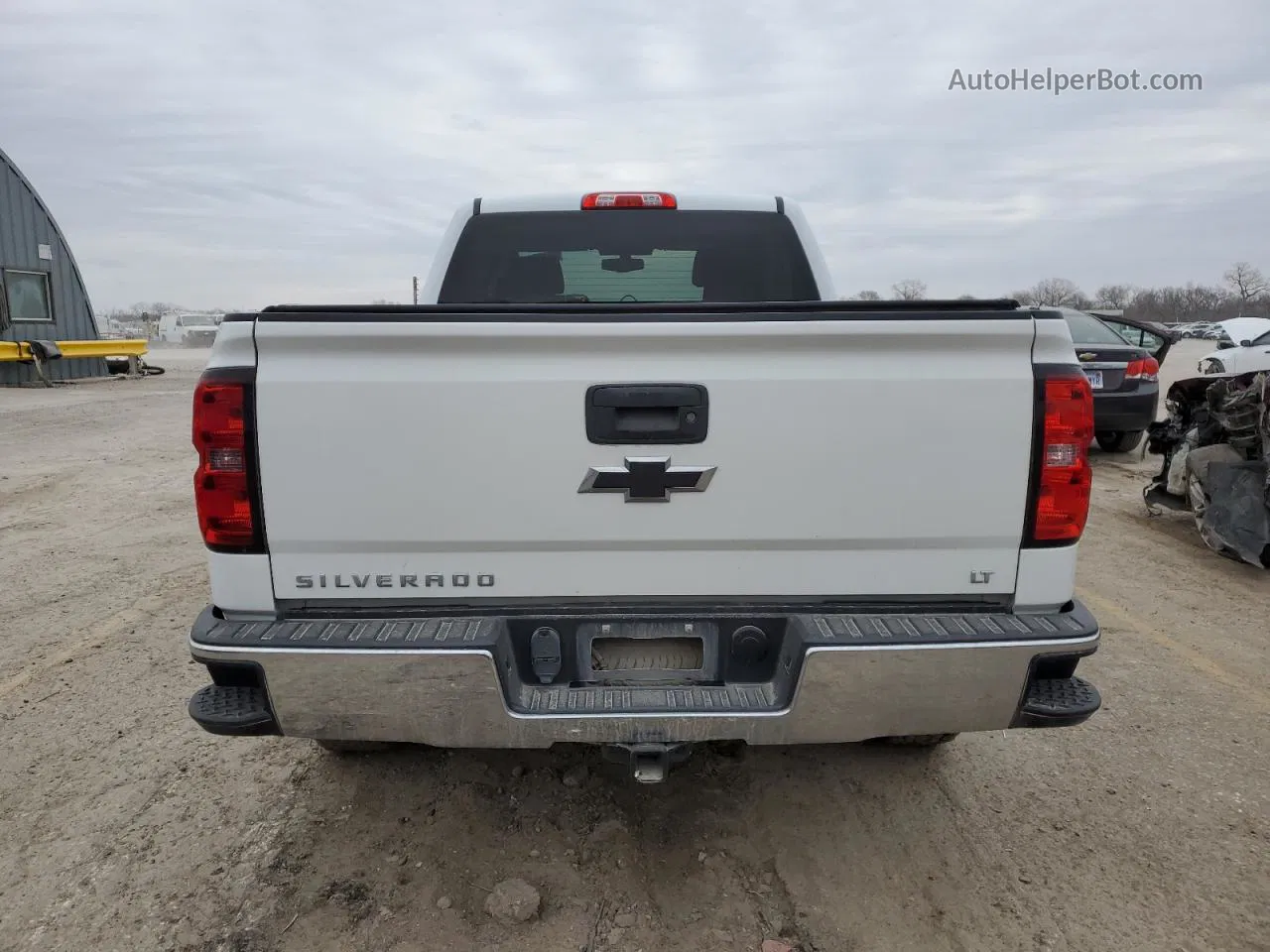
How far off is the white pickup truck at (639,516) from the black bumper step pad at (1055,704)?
1 cm

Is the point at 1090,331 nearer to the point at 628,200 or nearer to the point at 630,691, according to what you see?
the point at 628,200

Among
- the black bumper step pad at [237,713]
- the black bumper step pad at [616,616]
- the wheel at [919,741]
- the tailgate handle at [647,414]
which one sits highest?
the tailgate handle at [647,414]

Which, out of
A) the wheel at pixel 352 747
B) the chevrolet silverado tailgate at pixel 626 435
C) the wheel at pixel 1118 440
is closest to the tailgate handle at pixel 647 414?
the chevrolet silverado tailgate at pixel 626 435

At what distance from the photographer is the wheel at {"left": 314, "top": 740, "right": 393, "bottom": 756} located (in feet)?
10.2

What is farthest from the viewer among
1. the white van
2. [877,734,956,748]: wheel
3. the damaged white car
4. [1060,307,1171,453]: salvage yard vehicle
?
the white van

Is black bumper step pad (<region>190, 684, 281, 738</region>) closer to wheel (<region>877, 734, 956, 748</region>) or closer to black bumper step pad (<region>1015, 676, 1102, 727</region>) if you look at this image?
black bumper step pad (<region>1015, 676, 1102, 727</region>)

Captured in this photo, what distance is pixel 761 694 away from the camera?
2.26 m

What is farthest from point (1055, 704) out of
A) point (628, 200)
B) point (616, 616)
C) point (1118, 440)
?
point (1118, 440)

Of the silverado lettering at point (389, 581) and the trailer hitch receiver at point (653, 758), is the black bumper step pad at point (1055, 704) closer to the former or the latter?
the trailer hitch receiver at point (653, 758)

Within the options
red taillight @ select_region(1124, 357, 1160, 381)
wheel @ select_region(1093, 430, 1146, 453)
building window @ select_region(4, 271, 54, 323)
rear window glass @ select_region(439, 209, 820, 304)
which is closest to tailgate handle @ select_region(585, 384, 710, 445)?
rear window glass @ select_region(439, 209, 820, 304)

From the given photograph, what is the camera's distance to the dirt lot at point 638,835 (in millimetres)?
2379

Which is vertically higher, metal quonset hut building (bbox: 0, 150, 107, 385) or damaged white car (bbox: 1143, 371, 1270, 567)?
metal quonset hut building (bbox: 0, 150, 107, 385)

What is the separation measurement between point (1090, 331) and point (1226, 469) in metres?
4.14

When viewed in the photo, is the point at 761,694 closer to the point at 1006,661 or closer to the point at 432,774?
the point at 1006,661
